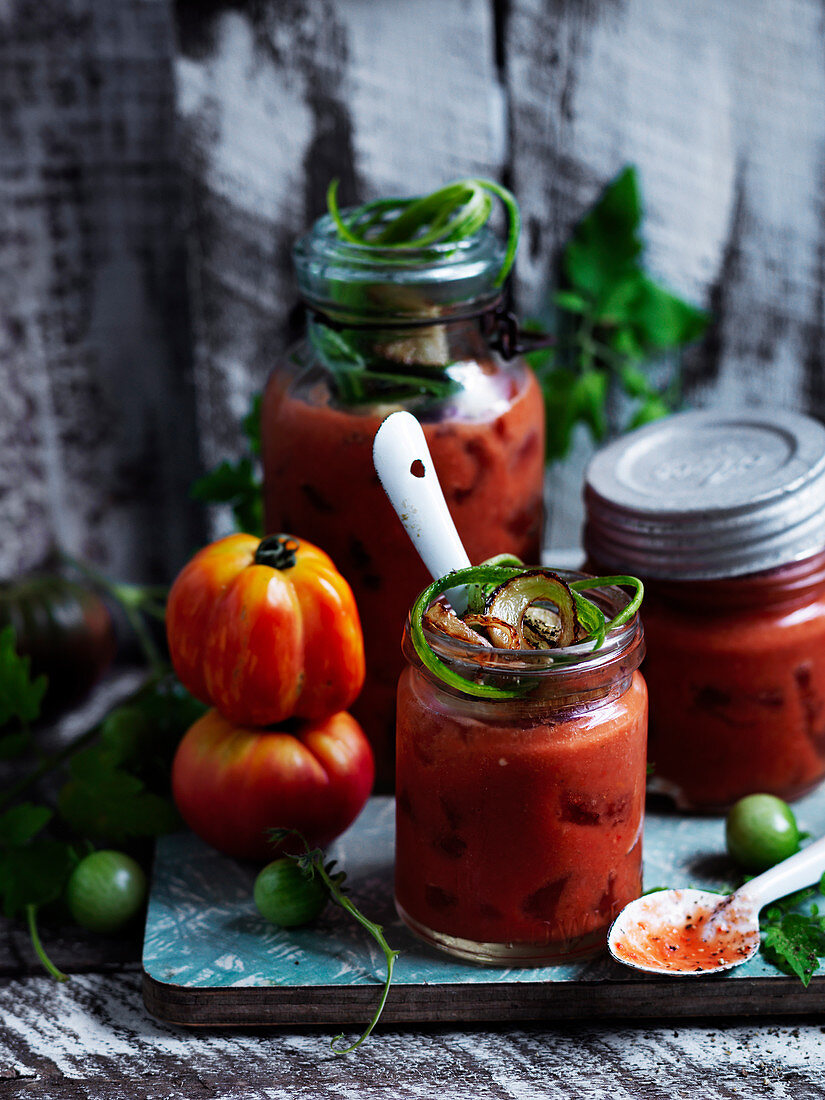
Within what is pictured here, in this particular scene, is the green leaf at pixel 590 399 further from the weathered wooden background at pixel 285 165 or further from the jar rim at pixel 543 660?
the jar rim at pixel 543 660

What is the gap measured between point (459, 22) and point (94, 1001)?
103 cm

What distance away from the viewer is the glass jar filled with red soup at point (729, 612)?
1.00m

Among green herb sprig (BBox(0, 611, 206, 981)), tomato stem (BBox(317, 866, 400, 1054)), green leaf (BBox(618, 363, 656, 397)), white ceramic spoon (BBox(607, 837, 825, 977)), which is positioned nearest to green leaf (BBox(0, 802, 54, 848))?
green herb sprig (BBox(0, 611, 206, 981))

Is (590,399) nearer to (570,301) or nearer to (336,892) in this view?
(570,301)

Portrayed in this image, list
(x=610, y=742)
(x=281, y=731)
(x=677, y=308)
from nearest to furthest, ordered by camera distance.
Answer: (x=610, y=742), (x=281, y=731), (x=677, y=308)

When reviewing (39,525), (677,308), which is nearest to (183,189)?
(39,525)

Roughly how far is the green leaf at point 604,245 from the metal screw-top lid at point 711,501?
281 mm

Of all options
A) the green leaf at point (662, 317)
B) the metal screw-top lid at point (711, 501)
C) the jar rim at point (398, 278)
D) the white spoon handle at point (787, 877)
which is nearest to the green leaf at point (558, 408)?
the green leaf at point (662, 317)

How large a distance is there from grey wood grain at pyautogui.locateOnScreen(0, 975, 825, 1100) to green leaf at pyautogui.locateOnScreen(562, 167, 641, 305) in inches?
32.9

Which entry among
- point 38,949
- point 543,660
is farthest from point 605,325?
point 38,949

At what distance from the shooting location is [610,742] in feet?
2.77

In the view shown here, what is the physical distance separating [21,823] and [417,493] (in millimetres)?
443

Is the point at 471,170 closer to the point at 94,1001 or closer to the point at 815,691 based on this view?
the point at 815,691

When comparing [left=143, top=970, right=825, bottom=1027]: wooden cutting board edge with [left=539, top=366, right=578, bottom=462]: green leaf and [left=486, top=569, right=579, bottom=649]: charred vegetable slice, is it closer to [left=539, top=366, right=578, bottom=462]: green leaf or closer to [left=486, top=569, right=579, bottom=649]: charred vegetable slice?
[left=486, top=569, right=579, bottom=649]: charred vegetable slice
